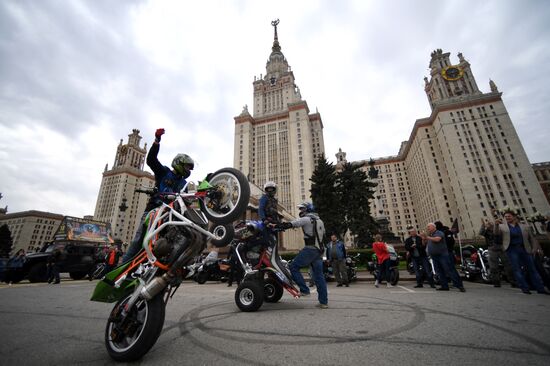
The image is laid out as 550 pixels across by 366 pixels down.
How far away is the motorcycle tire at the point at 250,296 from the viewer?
162 inches

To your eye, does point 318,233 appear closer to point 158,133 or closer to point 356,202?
point 158,133

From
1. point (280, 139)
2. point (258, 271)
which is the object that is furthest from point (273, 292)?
point (280, 139)

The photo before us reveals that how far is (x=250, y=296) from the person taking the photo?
168 inches

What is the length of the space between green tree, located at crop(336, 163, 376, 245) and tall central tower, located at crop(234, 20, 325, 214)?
1594 inches

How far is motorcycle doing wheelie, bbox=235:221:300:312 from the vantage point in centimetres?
423

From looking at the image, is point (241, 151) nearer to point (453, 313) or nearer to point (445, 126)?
point (445, 126)

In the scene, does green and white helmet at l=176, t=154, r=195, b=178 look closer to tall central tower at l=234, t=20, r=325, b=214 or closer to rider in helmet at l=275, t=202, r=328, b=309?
rider in helmet at l=275, t=202, r=328, b=309

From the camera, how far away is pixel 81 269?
13078mm

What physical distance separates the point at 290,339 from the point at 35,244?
147344 millimetres

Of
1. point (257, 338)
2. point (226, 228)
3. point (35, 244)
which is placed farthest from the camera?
point (35, 244)

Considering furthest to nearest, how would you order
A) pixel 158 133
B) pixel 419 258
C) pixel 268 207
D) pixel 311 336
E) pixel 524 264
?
pixel 419 258, pixel 524 264, pixel 268 207, pixel 158 133, pixel 311 336

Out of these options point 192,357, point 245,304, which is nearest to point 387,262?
point 245,304

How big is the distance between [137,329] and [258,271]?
2.49 m

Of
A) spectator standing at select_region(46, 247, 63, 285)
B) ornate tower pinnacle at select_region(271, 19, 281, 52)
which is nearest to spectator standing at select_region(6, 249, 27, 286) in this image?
spectator standing at select_region(46, 247, 63, 285)
